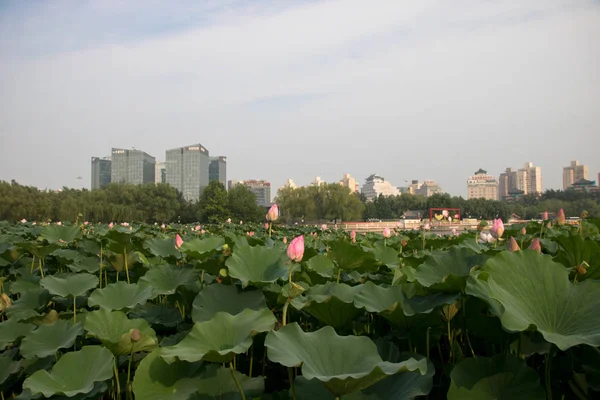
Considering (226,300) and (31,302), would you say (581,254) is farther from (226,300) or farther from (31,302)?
(31,302)

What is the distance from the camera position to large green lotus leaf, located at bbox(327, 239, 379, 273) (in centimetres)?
136

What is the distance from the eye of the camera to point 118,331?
996 mm

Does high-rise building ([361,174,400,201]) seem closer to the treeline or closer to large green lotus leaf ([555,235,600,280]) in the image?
the treeline

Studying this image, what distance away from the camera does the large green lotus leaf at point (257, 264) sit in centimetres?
116

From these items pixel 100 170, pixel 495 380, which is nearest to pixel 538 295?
pixel 495 380

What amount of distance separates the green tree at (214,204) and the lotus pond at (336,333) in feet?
106

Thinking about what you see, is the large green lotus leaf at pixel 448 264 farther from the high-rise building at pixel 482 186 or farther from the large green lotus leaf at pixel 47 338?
the high-rise building at pixel 482 186

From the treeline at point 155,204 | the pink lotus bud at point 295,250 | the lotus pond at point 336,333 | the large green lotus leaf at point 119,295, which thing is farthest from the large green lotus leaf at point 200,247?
the treeline at point 155,204

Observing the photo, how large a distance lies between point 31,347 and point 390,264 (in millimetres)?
1181

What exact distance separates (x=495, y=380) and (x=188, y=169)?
95227 millimetres

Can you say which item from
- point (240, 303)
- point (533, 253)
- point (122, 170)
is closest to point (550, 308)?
point (533, 253)

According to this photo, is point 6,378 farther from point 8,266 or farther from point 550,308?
point 8,266

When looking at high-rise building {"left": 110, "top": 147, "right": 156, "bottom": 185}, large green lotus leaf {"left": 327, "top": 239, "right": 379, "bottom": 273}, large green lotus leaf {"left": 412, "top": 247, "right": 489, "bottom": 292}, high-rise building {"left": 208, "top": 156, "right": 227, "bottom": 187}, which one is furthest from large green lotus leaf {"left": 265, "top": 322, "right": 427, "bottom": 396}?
high-rise building {"left": 208, "top": 156, "right": 227, "bottom": 187}

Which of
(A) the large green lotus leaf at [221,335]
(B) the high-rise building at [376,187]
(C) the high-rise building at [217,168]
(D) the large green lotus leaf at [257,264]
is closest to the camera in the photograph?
(A) the large green lotus leaf at [221,335]
